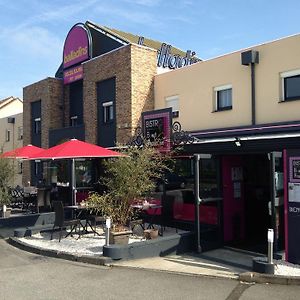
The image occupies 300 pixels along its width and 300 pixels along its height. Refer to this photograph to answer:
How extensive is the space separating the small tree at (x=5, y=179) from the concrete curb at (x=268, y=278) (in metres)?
11.5

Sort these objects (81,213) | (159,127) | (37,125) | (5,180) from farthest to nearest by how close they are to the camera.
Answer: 1. (37,125)
2. (5,180)
3. (81,213)
4. (159,127)

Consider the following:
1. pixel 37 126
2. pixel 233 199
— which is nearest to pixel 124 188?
pixel 233 199

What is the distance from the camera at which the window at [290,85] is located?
13.3m

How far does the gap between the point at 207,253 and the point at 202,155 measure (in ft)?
8.77

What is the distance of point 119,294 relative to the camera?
299 inches

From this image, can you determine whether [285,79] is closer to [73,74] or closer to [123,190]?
[123,190]

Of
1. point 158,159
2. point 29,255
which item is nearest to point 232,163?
point 158,159

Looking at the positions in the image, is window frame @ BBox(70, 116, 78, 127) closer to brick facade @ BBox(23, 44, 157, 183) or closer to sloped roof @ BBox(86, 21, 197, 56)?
brick facade @ BBox(23, 44, 157, 183)

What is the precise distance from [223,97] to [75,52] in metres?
9.66

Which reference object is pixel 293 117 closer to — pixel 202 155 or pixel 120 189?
pixel 202 155

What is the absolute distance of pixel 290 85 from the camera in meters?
13.5

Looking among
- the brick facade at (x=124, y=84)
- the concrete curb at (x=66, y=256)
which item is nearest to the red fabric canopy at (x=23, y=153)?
the brick facade at (x=124, y=84)

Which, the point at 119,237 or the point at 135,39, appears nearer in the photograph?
the point at 119,237

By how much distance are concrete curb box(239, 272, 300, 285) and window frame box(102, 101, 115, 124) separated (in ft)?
Result: 39.6
